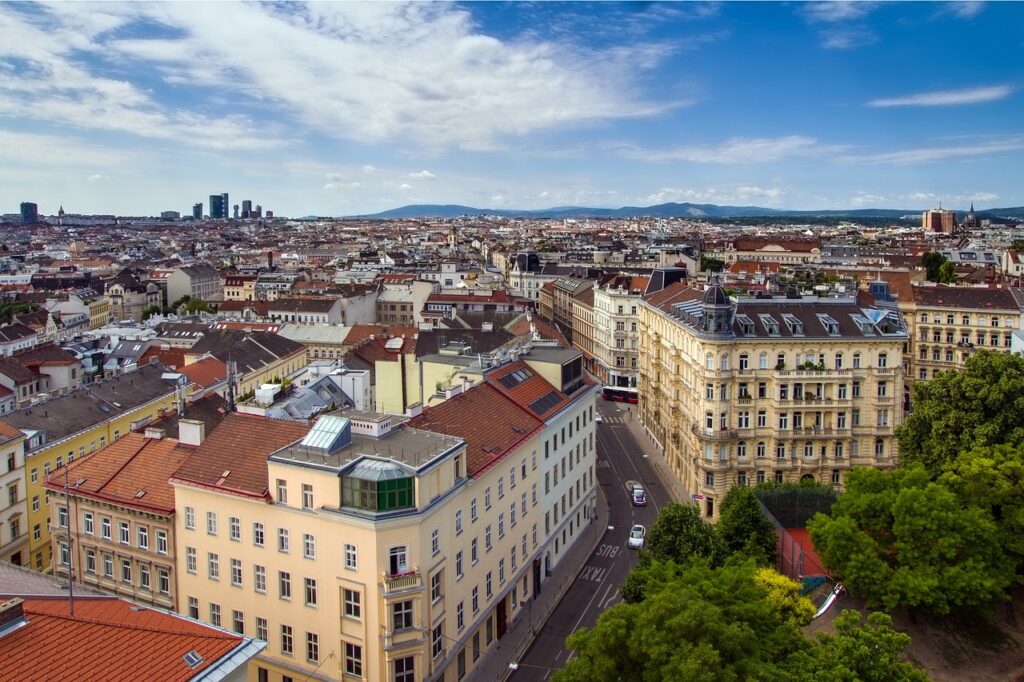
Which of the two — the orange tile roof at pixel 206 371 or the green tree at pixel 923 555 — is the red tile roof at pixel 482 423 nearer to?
the green tree at pixel 923 555

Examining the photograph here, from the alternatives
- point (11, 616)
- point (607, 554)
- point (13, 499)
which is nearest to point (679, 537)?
point (607, 554)

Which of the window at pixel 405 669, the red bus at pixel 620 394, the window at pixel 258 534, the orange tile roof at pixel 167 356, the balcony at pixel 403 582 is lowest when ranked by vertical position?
the window at pixel 405 669

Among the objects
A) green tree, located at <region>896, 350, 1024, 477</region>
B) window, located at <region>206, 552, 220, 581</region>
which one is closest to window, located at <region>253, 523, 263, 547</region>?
window, located at <region>206, 552, 220, 581</region>

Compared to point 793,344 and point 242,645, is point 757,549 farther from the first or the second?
point 242,645

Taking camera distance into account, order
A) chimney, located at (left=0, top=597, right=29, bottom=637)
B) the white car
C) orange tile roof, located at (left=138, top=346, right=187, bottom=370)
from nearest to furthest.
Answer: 1. chimney, located at (left=0, top=597, right=29, bottom=637)
2. the white car
3. orange tile roof, located at (left=138, top=346, right=187, bottom=370)

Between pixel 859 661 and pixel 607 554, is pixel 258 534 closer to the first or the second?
pixel 859 661

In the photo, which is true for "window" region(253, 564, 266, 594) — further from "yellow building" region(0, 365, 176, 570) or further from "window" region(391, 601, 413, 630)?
"yellow building" region(0, 365, 176, 570)

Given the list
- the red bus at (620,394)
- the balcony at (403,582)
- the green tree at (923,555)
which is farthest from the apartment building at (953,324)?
the balcony at (403,582)
